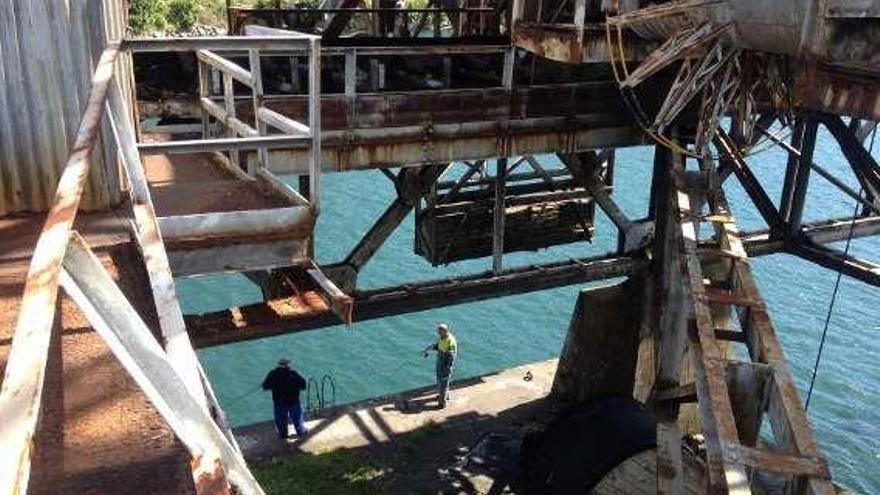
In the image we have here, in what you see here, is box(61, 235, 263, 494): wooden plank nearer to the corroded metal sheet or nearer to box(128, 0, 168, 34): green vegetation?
the corroded metal sheet

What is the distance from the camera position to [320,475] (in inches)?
442

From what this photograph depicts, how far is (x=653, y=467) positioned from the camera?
33.3 ft

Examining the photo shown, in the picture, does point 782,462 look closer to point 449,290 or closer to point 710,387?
point 710,387

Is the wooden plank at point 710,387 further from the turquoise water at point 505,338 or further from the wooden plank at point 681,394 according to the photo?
the turquoise water at point 505,338

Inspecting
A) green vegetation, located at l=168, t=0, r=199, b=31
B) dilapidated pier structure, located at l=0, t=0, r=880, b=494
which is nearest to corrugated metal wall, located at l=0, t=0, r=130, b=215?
dilapidated pier structure, located at l=0, t=0, r=880, b=494

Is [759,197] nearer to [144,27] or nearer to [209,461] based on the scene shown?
[209,461]

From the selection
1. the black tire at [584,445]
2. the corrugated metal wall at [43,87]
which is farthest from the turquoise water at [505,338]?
the corrugated metal wall at [43,87]

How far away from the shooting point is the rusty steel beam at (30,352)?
4.91 ft

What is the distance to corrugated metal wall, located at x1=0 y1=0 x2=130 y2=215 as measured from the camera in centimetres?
506

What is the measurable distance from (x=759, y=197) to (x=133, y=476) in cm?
984

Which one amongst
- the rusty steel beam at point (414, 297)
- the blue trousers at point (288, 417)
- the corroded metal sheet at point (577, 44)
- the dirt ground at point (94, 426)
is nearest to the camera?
the dirt ground at point (94, 426)

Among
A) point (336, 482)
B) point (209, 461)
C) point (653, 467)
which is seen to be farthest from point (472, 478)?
point (209, 461)

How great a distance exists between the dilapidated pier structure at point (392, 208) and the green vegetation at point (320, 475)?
8.85 feet

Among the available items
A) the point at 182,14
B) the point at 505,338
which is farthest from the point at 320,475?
the point at 182,14
